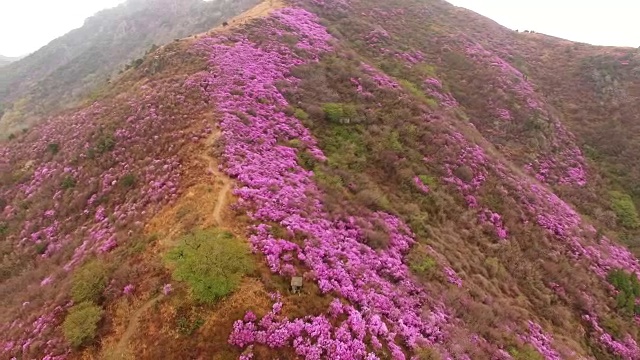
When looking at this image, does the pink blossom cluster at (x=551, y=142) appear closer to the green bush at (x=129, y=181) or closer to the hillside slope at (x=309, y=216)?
the hillside slope at (x=309, y=216)

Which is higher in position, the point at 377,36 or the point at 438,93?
the point at 377,36

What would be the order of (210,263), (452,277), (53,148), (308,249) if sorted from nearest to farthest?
(210,263) → (308,249) → (452,277) → (53,148)

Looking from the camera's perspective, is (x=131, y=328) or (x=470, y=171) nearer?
(x=131, y=328)

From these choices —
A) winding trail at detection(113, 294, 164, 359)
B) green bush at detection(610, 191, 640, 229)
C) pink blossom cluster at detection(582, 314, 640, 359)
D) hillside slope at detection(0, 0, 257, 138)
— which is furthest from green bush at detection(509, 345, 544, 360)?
hillside slope at detection(0, 0, 257, 138)

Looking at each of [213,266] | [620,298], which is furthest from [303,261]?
[620,298]

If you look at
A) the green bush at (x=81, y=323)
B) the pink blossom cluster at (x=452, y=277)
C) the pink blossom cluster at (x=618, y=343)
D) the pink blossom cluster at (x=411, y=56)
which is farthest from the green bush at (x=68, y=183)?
the pink blossom cluster at (x=411, y=56)

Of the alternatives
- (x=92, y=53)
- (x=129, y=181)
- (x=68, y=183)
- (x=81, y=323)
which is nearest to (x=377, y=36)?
(x=129, y=181)

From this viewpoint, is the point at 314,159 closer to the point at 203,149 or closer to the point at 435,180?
the point at 203,149

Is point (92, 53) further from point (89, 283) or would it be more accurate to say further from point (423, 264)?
point (423, 264)
